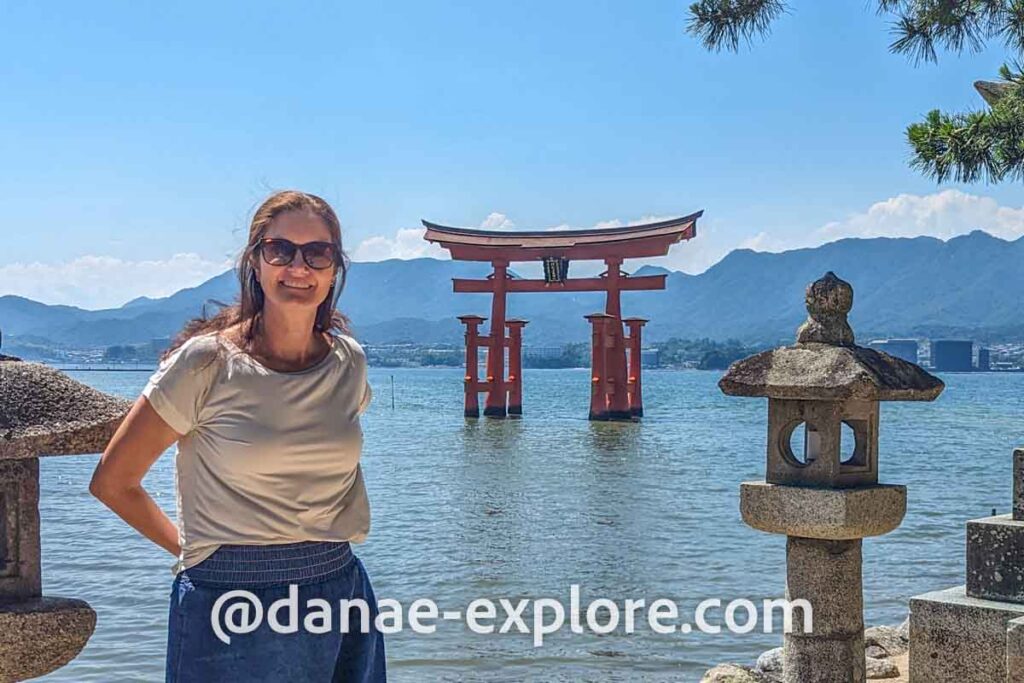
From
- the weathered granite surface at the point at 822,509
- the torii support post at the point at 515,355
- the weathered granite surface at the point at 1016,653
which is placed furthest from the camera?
the torii support post at the point at 515,355

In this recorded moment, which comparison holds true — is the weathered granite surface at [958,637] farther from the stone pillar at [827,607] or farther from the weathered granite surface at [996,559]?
the stone pillar at [827,607]

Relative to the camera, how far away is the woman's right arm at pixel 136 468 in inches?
79.7

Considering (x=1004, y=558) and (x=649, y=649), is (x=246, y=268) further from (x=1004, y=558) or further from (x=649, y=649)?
(x=649, y=649)

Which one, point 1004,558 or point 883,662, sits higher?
point 1004,558

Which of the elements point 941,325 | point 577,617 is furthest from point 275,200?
point 941,325

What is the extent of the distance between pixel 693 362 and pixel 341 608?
155 meters

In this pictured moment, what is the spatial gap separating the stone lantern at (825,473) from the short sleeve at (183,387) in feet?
8.34

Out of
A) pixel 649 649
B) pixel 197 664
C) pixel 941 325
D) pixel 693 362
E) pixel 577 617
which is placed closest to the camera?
pixel 197 664

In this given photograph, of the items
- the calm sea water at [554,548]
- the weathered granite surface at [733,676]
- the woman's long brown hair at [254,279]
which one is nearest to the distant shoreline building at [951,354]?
the calm sea water at [554,548]

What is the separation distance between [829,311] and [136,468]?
288 centimetres

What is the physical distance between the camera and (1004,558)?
4281 millimetres

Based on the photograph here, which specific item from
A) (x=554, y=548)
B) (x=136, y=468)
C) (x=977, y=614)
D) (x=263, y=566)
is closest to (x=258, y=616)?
(x=263, y=566)

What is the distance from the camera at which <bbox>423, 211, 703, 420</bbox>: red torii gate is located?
31.6 metres

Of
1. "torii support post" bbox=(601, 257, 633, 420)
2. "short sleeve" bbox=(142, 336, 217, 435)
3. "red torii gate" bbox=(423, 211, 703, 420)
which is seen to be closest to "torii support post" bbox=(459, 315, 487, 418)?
"red torii gate" bbox=(423, 211, 703, 420)
